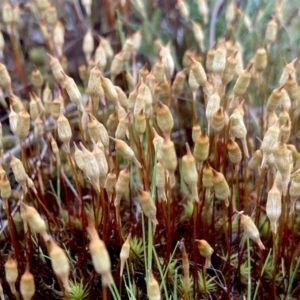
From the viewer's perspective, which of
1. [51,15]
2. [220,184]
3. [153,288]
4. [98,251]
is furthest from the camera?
[51,15]

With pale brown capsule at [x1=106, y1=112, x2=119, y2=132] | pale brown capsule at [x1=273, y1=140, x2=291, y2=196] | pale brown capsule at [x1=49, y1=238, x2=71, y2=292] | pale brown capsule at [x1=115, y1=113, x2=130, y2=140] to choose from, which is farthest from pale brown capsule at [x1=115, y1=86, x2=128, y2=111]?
pale brown capsule at [x1=49, y1=238, x2=71, y2=292]

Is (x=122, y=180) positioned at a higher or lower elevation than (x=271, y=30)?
lower

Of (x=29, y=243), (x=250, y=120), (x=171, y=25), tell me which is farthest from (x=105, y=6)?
(x=29, y=243)

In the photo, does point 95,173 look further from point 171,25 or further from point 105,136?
point 171,25

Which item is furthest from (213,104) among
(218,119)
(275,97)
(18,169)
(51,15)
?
(51,15)

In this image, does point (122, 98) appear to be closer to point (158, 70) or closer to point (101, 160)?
point (158, 70)

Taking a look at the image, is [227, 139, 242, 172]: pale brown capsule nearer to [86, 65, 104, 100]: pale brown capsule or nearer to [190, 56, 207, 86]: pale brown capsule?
[190, 56, 207, 86]: pale brown capsule

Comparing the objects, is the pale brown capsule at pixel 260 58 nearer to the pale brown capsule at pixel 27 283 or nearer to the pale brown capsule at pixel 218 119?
the pale brown capsule at pixel 218 119

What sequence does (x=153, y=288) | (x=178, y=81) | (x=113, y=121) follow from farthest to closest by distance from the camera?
(x=178, y=81), (x=113, y=121), (x=153, y=288)

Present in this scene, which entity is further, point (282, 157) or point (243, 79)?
point (243, 79)

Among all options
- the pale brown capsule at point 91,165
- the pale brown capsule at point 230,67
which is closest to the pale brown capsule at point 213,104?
the pale brown capsule at point 230,67
